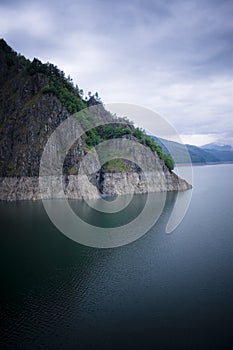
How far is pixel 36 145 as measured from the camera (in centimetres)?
7331

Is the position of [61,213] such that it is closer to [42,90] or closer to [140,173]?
[140,173]

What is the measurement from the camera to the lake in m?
20.0

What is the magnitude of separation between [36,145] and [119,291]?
53.7 metres

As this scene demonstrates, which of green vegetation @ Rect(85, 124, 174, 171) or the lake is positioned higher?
green vegetation @ Rect(85, 124, 174, 171)

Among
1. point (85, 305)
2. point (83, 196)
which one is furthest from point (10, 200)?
point (85, 305)

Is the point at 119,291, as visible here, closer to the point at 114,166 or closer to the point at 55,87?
the point at 114,166

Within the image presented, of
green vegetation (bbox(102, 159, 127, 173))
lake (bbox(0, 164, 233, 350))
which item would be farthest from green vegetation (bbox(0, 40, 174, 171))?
lake (bbox(0, 164, 233, 350))

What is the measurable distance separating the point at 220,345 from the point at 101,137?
75721mm

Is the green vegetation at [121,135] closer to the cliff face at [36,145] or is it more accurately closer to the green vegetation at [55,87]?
the cliff face at [36,145]

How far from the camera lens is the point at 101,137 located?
90688 mm

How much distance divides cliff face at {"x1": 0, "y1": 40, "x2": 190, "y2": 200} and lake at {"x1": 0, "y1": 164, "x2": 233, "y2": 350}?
88.1 feet

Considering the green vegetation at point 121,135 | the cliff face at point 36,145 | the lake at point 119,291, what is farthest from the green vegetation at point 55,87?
the lake at point 119,291

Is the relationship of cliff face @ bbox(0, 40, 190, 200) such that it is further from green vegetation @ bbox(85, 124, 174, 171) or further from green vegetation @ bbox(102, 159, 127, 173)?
green vegetation @ bbox(85, 124, 174, 171)

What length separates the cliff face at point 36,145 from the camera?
2763 inches
